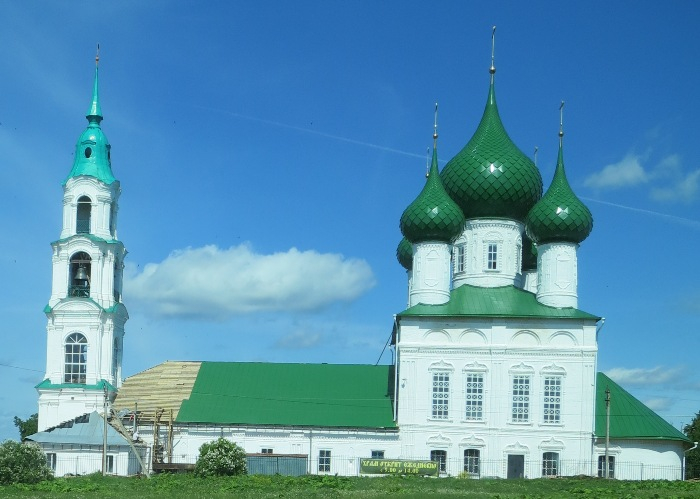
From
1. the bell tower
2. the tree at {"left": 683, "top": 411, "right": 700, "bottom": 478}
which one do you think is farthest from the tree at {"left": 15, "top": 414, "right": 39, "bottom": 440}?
the tree at {"left": 683, "top": 411, "right": 700, "bottom": 478}

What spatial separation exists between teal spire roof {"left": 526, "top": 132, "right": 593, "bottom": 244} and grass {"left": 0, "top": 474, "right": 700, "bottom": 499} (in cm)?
1051

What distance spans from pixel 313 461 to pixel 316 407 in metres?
2.17

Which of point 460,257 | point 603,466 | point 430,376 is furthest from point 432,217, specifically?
point 603,466

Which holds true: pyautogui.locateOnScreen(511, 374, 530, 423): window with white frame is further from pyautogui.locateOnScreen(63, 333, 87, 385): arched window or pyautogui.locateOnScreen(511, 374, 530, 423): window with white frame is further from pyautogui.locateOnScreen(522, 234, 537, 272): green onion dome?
pyautogui.locateOnScreen(63, 333, 87, 385): arched window

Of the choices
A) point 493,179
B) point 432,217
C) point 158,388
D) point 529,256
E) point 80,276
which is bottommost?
point 158,388

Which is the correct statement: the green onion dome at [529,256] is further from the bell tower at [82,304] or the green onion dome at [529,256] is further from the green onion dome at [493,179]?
the bell tower at [82,304]

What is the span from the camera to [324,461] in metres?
39.9

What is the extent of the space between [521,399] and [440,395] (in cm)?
291

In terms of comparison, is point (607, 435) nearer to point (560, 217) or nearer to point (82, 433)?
point (560, 217)

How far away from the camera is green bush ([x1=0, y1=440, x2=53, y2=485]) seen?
29.5 metres

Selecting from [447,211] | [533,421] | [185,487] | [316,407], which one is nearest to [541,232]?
[447,211]

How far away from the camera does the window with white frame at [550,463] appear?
38250mm

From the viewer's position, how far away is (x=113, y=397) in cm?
4241

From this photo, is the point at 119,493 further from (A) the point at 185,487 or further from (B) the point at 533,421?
(B) the point at 533,421
